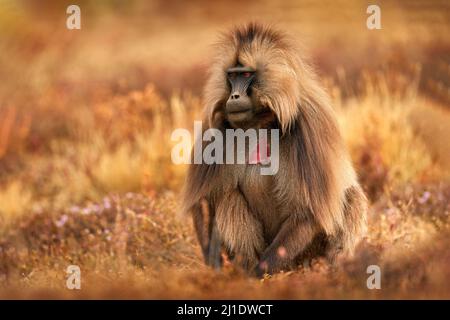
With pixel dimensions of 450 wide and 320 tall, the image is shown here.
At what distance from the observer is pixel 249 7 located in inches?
637

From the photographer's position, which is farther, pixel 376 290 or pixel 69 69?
pixel 69 69

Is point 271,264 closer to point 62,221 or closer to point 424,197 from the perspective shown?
point 424,197

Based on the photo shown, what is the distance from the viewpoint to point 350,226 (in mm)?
7312

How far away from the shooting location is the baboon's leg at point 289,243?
6906 millimetres

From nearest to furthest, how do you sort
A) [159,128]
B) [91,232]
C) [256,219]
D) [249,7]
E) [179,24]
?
[256,219] → [91,232] → [159,128] → [249,7] → [179,24]

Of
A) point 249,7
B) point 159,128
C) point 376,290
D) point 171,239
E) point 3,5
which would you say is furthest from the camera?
point 249,7

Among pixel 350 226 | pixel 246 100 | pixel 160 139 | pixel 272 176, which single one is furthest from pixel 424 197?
pixel 160 139

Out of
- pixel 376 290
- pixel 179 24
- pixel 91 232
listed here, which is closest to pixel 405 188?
pixel 91 232

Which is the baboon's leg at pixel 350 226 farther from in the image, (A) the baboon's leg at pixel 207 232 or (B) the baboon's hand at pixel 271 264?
(A) the baboon's leg at pixel 207 232

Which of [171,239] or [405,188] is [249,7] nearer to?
[405,188]

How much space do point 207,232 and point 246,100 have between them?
3.73 ft

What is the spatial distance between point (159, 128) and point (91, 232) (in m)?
2.99

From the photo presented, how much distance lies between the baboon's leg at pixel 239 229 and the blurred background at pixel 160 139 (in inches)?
14.4

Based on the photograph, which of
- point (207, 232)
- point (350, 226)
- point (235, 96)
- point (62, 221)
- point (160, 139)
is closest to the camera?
point (235, 96)
